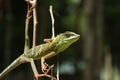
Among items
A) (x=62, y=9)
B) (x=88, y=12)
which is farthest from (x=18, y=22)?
(x=88, y=12)

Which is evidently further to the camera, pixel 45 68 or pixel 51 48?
pixel 45 68

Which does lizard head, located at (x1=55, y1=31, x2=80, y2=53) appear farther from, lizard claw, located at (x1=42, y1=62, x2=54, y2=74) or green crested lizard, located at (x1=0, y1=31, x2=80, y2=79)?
lizard claw, located at (x1=42, y1=62, x2=54, y2=74)

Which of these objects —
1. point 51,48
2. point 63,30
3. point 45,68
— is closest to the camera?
point 51,48

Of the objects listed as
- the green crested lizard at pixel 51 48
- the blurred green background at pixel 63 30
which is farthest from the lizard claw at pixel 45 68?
the blurred green background at pixel 63 30

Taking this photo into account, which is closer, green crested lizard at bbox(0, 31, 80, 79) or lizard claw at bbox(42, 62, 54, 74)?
green crested lizard at bbox(0, 31, 80, 79)

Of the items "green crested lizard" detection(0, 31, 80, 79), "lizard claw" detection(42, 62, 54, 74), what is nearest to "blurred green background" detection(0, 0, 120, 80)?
"lizard claw" detection(42, 62, 54, 74)

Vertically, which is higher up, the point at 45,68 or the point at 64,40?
the point at 64,40

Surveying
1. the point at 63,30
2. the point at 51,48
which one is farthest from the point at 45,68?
the point at 63,30

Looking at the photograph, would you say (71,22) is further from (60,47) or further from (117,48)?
(60,47)

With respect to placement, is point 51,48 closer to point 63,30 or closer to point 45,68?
point 45,68

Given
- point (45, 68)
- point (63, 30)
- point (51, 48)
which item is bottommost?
point (63, 30)

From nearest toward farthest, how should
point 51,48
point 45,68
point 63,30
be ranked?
point 51,48
point 45,68
point 63,30
